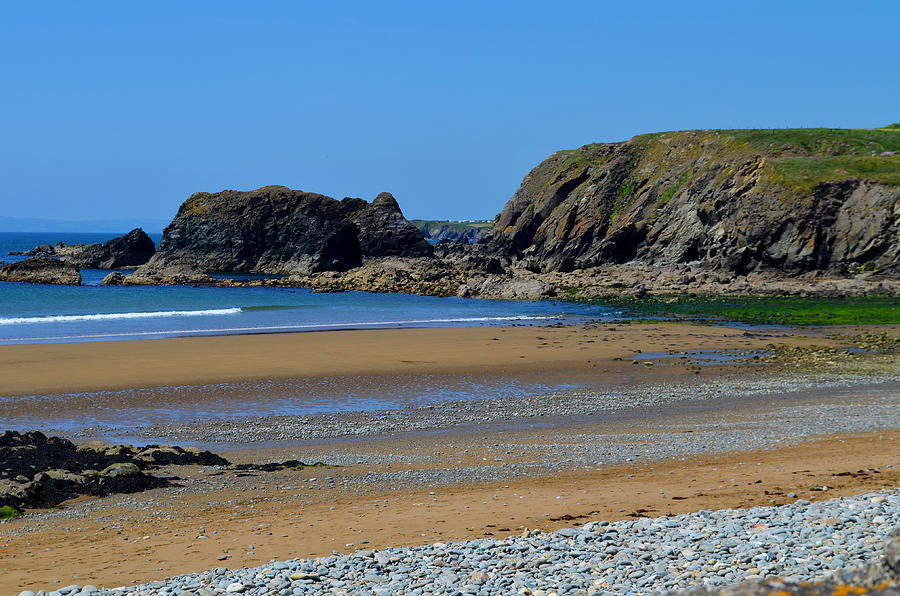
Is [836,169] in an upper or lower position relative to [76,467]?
upper

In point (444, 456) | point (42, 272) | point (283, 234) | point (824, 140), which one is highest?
point (824, 140)

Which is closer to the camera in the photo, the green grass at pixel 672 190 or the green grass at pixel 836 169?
the green grass at pixel 836 169

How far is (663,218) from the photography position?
7612 centimetres

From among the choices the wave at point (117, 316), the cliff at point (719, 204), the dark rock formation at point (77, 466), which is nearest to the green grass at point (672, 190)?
the cliff at point (719, 204)

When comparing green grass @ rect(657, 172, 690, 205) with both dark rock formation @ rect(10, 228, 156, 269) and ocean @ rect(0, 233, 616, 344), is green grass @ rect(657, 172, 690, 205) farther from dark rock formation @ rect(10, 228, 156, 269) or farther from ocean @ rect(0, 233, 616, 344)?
dark rock formation @ rect(10, 228, 156, 269)

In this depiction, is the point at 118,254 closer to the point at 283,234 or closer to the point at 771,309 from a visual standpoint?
the point at 283,234

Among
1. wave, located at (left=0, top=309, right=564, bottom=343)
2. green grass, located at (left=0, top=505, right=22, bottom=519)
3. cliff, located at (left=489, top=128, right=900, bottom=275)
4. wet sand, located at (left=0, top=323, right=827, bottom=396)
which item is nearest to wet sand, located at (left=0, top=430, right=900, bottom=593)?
green grass, located at (left=0, top=505, right=22, bottom=519)

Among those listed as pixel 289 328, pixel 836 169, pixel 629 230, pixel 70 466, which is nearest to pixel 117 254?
pixel 629 230

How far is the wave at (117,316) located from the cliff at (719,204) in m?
35.7

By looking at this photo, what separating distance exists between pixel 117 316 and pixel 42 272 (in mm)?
31159

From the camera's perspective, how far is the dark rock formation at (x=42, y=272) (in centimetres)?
6825

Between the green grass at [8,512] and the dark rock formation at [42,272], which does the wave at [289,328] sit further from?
the dark rock formation at [42,272]

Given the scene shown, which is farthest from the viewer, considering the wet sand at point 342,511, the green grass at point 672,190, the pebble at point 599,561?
the green grass at point 672,190

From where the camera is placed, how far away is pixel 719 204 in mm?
68438
